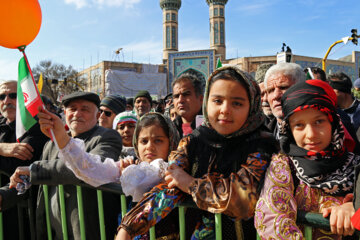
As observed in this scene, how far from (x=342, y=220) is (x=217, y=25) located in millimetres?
38870

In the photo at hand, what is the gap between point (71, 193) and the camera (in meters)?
2.18

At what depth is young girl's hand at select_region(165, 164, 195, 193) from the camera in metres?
1.48

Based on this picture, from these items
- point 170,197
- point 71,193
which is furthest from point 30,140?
point 170,197

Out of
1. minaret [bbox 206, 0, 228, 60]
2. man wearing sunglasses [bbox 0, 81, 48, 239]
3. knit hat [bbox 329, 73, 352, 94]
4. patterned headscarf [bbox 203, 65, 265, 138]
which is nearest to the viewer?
patterned headscarf [bbox 203, 65, 265, 138]

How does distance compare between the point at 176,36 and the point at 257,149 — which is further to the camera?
the point at 176,36

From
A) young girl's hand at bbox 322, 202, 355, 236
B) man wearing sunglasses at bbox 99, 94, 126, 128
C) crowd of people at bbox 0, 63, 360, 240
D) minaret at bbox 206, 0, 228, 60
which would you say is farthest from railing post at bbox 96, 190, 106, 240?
minaret at bbox 206, 0, 228, 60

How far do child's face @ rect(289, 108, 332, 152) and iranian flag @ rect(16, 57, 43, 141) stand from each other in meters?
1.58

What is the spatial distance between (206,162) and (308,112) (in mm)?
577

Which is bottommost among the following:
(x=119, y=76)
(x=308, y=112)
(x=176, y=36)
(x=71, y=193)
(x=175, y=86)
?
(x=71, y=193)

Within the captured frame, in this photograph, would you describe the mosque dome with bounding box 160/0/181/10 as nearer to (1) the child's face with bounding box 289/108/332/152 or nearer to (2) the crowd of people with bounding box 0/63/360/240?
(2) the crowd of people with bounding box 0/63/360/240

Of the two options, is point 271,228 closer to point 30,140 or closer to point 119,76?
point 30,140

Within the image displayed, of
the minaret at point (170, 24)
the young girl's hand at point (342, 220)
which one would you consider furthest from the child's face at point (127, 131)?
the minaret at point (170, 24)

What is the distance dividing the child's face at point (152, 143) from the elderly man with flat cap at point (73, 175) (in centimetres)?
30

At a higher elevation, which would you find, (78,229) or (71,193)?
(71,193)
